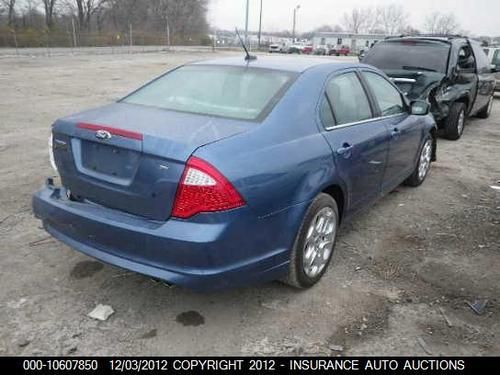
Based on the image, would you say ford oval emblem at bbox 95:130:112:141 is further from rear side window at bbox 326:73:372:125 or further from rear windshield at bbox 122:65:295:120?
rear side window at bbox 326:73:372:125

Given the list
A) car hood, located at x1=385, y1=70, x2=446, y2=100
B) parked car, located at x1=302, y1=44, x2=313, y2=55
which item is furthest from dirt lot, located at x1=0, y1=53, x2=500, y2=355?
parked car, located at x1=302, y1=44, x2=313, y2=55

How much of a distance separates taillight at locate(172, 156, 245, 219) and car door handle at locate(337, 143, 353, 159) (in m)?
1.13

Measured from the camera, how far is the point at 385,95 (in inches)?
177

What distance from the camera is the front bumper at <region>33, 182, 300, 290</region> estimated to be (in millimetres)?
2514

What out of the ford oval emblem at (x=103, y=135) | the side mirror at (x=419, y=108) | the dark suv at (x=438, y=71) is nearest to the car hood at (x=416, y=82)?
the dark suv at (x=438, y=71)

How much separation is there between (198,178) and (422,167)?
13.3ft

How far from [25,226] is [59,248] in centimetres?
62

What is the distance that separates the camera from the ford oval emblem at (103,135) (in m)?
2.71

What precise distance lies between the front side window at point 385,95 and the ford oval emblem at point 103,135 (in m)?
2.41

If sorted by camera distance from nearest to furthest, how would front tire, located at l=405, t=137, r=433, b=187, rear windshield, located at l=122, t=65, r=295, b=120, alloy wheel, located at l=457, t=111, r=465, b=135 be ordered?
rear windshield, located at l=122, t=65, r=295, b=120 < front tire, located at l=405, t=137, r=433, b=187 < alloy wheel, located at l=457, t=111, r=465, b=135

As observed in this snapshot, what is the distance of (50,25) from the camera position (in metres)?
51.5

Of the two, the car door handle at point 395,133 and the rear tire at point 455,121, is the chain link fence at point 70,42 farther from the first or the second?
the car door handle at point 395,133

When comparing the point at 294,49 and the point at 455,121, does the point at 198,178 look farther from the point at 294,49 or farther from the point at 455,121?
the point at 294,49
